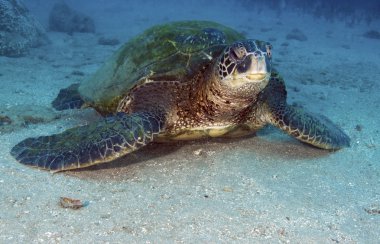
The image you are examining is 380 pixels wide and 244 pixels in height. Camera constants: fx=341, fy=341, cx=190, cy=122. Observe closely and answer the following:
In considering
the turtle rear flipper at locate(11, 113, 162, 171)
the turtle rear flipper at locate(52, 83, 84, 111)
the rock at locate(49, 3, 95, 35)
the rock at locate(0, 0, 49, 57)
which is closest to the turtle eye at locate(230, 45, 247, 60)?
the turtle rear flipper at locate(11, 113, 162, 171)

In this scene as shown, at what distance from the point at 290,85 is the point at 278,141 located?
3.54 meters

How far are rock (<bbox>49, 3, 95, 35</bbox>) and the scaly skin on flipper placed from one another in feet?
45.5

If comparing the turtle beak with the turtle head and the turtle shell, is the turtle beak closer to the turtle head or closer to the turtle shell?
the turtle head

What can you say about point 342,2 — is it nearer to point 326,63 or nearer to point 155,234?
point 326,63

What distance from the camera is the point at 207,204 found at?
3133mm

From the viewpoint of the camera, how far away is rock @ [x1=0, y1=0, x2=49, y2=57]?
10.5 metres

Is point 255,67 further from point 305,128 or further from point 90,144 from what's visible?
point 90,144

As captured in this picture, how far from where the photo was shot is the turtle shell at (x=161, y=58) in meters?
4.35

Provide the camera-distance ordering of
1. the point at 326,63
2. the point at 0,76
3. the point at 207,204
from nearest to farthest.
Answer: the point at 207,204 → the point at 0,76 → the point at 326,63

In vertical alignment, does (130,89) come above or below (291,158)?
above

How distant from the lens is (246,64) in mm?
3385

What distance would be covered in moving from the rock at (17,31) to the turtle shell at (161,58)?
6.84 m

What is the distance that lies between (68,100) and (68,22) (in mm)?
12812

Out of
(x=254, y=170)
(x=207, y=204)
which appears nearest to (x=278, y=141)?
(x=254, y=170)
